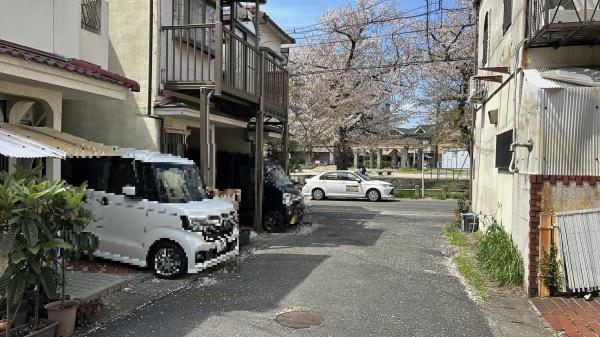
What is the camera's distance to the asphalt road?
18.6 feet

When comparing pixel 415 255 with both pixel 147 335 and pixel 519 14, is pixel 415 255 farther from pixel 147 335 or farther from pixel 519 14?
pixel 147 335

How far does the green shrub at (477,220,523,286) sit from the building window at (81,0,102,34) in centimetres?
860

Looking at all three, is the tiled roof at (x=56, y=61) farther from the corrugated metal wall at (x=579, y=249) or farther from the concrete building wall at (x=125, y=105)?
the corrugated metal wall at (x=579, y=249)

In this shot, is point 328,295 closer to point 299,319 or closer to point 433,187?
point 299,319

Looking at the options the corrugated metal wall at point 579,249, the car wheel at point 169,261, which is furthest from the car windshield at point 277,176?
the corrugated metal wall at point 579,249

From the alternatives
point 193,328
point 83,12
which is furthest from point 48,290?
point 83,12

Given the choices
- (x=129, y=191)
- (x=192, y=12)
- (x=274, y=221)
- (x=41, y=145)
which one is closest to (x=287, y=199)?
(x=274, y=221)

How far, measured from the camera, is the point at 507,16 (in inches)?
390

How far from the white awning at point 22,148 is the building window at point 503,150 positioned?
7.33m

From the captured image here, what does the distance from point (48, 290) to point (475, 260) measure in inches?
294

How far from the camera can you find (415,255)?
10.1m

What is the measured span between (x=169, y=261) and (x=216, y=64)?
4.05 m

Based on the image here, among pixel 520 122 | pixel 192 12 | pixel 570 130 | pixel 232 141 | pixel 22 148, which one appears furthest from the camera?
pixel 232 141

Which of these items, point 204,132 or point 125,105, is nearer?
point 204,132
